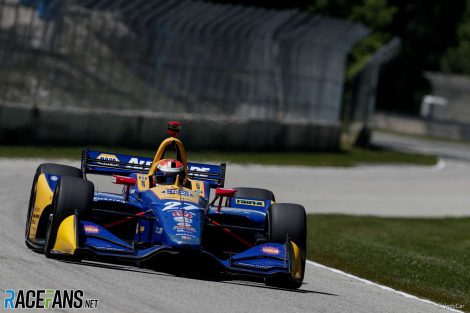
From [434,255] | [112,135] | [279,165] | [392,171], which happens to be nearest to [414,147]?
[392,171]

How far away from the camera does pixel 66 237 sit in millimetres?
10250

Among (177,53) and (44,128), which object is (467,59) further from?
(44,128)

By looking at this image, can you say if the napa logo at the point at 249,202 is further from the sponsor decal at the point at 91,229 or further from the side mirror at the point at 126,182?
the sponsor decal at the point at 91,229

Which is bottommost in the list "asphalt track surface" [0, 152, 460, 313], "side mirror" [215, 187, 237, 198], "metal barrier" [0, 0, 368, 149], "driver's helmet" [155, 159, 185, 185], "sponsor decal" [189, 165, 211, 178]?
"asphalt track surface" [0, 152, 460, 313]

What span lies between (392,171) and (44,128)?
32.2ft

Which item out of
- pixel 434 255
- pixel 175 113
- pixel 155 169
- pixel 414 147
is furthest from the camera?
pixel 414 147

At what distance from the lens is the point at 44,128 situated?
23375 millimetres

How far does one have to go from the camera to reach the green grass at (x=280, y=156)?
875 inches

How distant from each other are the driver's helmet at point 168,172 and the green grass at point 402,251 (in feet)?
8.50

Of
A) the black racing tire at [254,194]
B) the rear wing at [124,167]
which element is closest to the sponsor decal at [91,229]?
the rear wing at [124,167]

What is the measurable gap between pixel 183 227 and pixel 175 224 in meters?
0.10

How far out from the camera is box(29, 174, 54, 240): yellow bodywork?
11.2 metres

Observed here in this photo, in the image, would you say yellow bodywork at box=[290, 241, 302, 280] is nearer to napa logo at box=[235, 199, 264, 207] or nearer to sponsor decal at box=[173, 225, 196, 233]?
sponsor decal at box=[173, 225, 196, 233]

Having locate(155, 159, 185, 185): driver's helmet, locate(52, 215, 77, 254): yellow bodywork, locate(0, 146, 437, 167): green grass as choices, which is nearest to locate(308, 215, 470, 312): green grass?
locate(155, 159, 185, 185): driver's helmet
